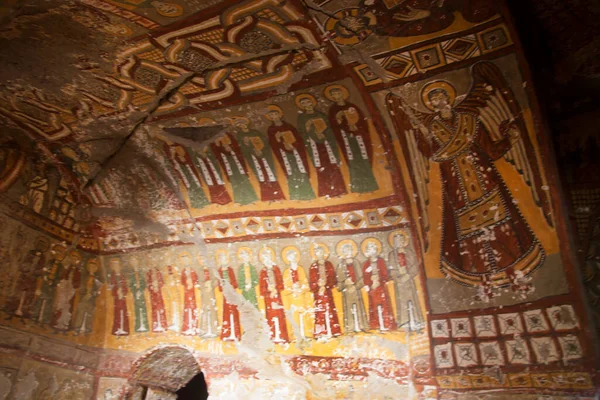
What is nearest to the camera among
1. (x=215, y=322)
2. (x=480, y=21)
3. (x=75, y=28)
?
(x=480, y=21)

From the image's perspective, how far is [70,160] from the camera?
4.21m

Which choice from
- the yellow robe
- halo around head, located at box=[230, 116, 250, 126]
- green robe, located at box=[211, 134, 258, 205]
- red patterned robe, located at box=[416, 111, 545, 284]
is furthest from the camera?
green robe, located at box=[211, 134, 258, 205]

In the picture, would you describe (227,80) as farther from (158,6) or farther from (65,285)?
(65,285)

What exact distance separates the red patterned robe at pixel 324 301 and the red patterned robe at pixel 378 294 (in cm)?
27

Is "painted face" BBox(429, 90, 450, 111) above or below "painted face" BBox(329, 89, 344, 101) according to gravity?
below

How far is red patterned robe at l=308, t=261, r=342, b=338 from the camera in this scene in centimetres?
358

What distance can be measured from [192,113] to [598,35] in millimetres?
2607

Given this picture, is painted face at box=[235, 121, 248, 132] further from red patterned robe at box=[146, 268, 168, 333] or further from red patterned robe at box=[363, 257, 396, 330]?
red patterned robe at box=[146, 268, 168, 333]

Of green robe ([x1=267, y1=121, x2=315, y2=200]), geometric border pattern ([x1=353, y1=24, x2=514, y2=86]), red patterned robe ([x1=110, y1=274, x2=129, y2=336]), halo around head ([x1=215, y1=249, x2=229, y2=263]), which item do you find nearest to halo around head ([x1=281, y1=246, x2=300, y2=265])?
green robe ([x1=267, y1=121, x2=315, y2=200])

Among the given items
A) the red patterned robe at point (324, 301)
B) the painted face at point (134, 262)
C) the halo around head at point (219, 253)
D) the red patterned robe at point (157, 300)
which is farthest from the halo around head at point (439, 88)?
the painted face at point (134, 262)

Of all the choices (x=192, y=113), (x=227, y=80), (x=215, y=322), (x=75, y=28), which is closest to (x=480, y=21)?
(x=227, y=80)

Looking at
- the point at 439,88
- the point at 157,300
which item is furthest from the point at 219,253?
the point at 439,88

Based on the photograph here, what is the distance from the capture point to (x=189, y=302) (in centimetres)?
420

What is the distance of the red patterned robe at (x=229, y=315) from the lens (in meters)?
3.92
